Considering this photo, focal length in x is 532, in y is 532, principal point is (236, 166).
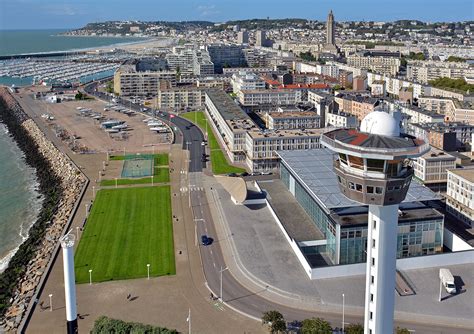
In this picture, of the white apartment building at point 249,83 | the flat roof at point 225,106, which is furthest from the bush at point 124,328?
the white apartment building at point 249,83

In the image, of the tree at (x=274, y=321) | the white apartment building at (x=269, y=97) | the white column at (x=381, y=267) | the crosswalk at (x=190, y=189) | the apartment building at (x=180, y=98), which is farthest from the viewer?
the apartment building at (x=180, y=98)

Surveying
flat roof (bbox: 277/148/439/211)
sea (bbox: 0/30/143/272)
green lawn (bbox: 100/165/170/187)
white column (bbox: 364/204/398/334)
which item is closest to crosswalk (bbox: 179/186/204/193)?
green lawn (bbox: 100/165/170/187)

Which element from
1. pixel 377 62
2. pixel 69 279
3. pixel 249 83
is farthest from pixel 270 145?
pixel 377 62

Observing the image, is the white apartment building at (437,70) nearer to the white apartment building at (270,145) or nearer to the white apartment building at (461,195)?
the white apartment building at (270,145)

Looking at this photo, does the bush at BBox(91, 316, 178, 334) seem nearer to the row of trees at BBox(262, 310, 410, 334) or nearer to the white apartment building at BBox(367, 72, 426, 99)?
the row of trees at BBox(262, 310, 410, 334)

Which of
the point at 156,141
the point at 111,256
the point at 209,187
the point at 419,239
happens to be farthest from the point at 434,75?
the point at 111,256

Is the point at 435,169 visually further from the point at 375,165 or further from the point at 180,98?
the point at 180,98

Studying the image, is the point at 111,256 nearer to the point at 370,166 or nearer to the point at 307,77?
the point at 370,166
